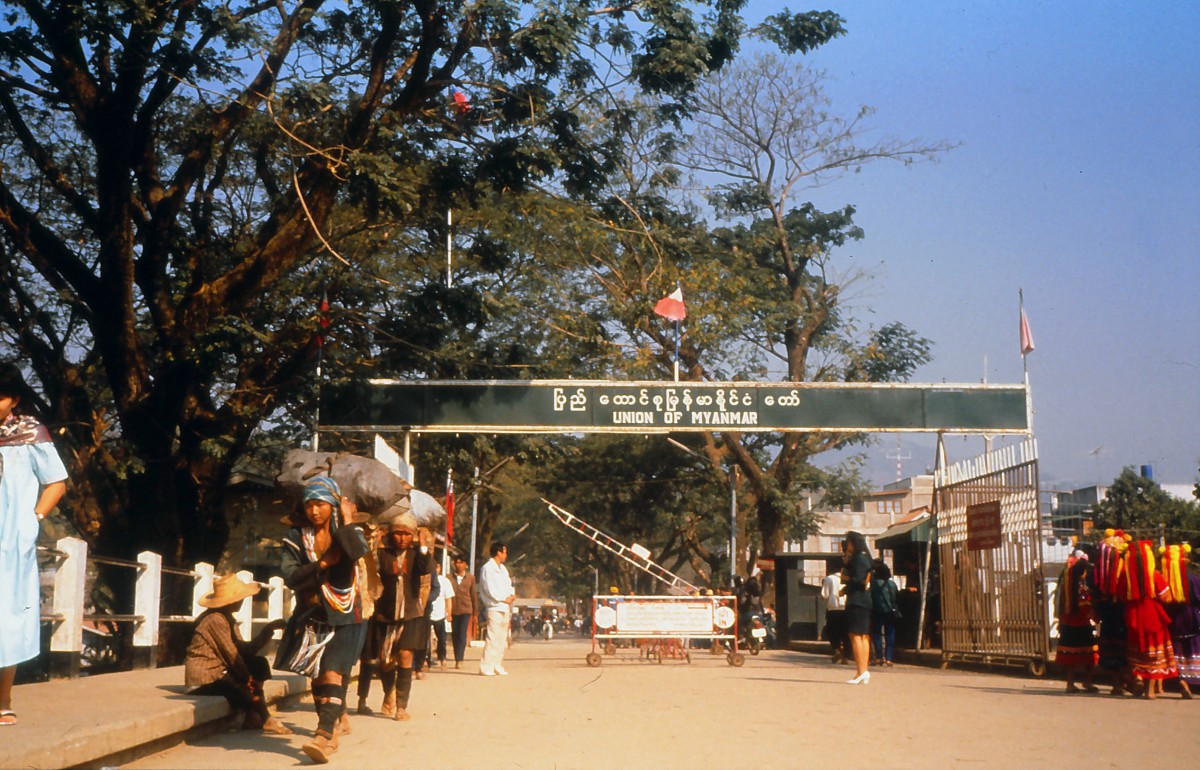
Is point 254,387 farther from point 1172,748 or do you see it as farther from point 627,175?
point 627,175

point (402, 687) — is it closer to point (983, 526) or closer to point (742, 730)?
point (742, 730)

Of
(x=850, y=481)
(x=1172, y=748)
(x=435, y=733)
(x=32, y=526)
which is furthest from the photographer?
(x=850, y=481)

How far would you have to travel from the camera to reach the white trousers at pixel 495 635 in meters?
17.4

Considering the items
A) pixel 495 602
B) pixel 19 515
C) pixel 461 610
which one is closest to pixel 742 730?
pixel 19 515

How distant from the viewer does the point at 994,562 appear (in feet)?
58.9

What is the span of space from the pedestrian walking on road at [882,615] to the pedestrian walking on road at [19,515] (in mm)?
15493

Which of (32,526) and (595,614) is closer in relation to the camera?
(32,526)

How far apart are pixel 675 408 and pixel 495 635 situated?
4.81 m

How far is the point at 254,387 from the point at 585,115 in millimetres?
5771

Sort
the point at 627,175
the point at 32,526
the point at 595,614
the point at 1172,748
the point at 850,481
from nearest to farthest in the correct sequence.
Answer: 1. the point at 32,526
2. the point at 1172,748
3. the point at 595,614
4. the point at 627,175
5. the point at 850,481

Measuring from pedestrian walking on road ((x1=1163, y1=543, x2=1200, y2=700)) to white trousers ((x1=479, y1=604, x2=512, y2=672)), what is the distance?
26.9 feet

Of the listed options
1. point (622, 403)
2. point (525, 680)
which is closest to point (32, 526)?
point (525, 680)

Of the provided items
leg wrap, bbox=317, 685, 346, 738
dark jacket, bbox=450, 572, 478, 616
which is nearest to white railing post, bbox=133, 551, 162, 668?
leg wrap, bbox=317, 685, 346, 738

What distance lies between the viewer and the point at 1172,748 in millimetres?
8688
